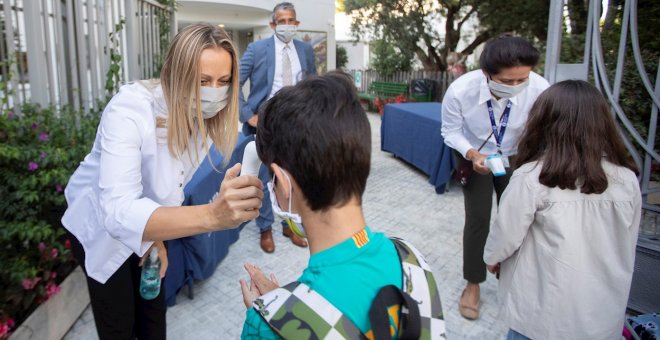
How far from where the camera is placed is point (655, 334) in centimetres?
198

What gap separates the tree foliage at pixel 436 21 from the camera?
13.0m

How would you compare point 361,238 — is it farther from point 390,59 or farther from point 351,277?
point 390,59

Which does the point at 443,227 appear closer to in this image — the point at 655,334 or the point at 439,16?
the point at 655,334

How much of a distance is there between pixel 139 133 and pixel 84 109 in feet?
8.59

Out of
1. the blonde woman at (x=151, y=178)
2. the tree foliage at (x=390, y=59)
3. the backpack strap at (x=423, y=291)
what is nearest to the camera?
the backpack strap at (x=423, y=291)

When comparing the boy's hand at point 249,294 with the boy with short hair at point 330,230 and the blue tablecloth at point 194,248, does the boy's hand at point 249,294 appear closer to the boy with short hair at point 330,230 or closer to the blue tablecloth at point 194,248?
the boy with short hair at point 330,230

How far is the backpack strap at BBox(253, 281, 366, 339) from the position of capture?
2.91ft

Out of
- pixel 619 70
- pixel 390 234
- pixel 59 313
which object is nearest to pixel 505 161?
pixel 619 70

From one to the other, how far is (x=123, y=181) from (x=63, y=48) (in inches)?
103

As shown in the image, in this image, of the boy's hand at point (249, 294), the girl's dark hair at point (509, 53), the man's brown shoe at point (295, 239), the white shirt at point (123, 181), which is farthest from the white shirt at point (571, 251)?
the man's brown shoe at point (295, 239)

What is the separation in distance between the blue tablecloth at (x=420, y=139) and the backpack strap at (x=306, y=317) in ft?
14.3

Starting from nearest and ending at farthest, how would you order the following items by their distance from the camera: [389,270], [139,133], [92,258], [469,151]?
[389,270] < [139,133] < [92,258] < [469,151]

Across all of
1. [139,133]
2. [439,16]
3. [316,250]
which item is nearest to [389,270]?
[316,250]

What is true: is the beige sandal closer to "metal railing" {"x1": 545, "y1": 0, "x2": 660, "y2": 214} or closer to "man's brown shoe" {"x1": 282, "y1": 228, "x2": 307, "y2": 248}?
"metal railing" {"x1": 545, "y1": 0, "x2": 660, "y2": 214}
